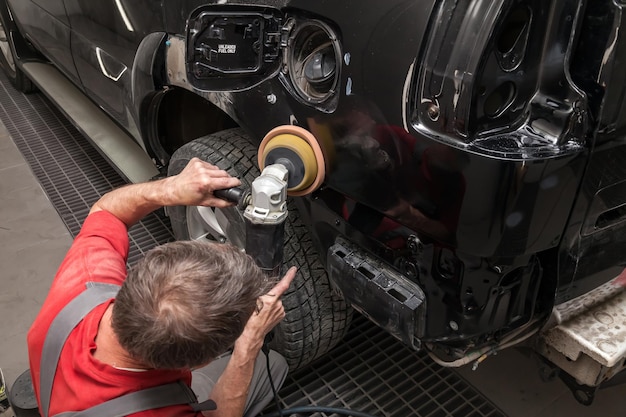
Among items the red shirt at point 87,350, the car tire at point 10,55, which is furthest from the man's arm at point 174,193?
the car tire at point 10,55

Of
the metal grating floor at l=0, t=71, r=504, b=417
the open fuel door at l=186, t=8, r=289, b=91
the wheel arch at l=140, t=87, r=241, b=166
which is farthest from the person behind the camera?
the wheel arch at l=140, t=87, r=241, b=166

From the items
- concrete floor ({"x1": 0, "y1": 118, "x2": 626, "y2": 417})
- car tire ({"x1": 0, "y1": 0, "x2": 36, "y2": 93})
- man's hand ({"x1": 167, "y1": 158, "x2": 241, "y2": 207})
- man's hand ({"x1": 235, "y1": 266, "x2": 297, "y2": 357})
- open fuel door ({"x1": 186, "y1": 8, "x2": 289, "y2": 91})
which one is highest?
open fuel door ({"x1": 186, "y1": 8, "x2": 289, "y2": 91})

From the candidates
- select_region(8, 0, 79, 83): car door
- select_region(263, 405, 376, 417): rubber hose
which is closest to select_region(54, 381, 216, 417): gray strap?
select_region(263, 405, 376, 417): rubber hose

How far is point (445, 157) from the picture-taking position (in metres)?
1.13

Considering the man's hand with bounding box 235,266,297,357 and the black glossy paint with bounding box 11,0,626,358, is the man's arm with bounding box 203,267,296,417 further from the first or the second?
the black glossy paint with bounding box 11,0,626,358

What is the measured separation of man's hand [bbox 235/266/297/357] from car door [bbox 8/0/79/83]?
7.91ft

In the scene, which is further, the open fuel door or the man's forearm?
the man's forearm

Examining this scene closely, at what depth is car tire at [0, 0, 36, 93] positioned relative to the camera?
4.53 m

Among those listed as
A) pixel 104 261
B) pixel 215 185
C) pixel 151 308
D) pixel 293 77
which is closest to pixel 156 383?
pixel 151 308

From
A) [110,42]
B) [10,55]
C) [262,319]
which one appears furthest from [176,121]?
[10,55]

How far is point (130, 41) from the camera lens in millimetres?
2250

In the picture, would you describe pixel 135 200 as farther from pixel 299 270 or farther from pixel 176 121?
pixel 176 121

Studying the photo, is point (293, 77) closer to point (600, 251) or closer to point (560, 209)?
point (560, 209)

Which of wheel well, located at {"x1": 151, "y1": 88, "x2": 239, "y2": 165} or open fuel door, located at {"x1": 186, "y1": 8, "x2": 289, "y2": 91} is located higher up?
open fuel door, located at {"x1": 186, "y1": 8, "x2": 289, "y2": 91}
